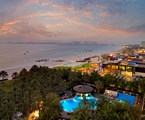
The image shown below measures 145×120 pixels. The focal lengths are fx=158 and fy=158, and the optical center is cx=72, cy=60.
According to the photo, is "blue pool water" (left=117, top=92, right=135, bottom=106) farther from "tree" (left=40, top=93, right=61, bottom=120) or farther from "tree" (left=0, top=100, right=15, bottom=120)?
"tree" (left=0, top=100, right=15, bottom=120)

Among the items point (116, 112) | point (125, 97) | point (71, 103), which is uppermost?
point (116, 112)

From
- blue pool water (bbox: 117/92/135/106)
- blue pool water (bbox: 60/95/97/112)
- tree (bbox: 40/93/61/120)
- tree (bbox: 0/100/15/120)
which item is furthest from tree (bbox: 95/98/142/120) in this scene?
blue pool water (bbox: 117/92/135/106)

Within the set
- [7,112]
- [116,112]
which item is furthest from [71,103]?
[116,112]

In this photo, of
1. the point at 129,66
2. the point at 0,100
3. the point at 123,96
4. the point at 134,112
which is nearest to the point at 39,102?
the point at 0,100

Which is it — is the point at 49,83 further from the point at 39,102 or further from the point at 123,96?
the point at 123,96

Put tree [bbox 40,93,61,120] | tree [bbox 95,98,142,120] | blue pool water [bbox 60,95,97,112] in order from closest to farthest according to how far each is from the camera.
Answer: tree [bbox 95,98,142,120], tree [bbox 40,93,61,120], blue pool water [bbox 60,95,97,112]

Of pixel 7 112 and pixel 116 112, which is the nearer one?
pixel 116 112

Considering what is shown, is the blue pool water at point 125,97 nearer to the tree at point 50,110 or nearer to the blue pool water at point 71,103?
the blue pool water at point 71,103

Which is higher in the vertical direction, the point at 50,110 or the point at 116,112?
the point at 116,112

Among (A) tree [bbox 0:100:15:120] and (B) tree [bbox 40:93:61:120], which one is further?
(A) tree [bbox 0:100:15:120]

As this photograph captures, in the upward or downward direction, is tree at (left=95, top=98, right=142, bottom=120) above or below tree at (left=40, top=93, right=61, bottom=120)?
above

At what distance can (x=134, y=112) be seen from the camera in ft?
66.4

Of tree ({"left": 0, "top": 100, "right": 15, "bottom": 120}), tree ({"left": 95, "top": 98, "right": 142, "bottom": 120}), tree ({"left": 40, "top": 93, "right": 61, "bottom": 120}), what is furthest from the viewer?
tree ({"left": 0, "top": 100, "right": 15, "bottom": 120})

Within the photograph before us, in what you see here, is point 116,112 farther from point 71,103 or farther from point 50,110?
point 71,103
